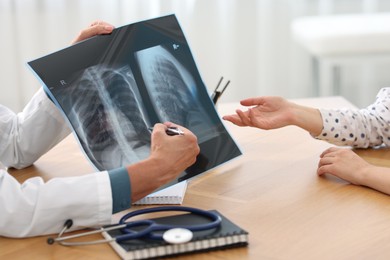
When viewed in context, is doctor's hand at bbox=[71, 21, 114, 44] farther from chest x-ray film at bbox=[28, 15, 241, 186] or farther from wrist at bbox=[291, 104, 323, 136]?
wrist at bbox=[291, 104, 323, 136]

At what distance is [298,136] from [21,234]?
2.41ft

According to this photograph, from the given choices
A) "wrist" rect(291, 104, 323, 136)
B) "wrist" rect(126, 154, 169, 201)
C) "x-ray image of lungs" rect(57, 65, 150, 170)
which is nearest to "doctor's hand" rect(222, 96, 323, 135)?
"wrist" rect(291, 104, 323, 136)

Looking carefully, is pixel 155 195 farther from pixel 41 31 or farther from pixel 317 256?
pixel 41 31

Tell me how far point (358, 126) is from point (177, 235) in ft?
2.19

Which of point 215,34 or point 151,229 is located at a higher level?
point 151,229

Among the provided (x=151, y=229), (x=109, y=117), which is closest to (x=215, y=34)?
(x=109, y=117)

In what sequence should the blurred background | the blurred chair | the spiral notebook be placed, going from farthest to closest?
the blurred background < the blurred chair < the spiral notebook

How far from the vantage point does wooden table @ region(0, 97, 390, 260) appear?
40.1 inches

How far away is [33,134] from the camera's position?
1493mm

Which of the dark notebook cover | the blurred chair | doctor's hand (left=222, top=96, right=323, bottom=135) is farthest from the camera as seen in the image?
the blurred chair

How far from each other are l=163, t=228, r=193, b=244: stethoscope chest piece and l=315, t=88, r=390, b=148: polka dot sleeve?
59cm

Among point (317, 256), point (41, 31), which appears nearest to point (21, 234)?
point (317, 256)

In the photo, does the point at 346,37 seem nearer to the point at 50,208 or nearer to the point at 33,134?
the point at 33,134

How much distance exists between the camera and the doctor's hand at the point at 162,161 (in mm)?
1123
